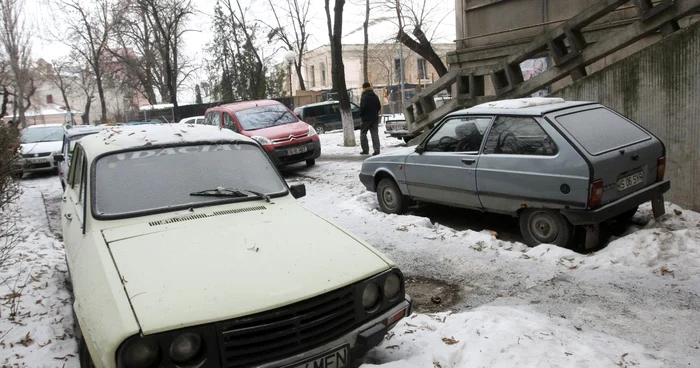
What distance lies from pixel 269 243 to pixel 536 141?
12.3ft

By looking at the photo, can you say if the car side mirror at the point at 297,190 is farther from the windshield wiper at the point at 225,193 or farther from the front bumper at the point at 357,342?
the front bumper at the point at 357,342

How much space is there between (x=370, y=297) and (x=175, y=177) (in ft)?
6.05

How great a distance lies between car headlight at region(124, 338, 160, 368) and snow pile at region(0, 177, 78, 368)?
1673 mm

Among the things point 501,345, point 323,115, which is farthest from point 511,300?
point 323,115

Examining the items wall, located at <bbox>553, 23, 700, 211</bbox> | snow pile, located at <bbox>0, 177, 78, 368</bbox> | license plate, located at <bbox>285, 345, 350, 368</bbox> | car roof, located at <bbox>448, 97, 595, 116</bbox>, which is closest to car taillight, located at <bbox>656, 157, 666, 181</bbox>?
car roof, located at <bbox>448, 97, 595, 116</bbox>

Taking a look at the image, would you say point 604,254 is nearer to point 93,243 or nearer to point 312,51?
point 93,243

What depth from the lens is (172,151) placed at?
13.9 ft

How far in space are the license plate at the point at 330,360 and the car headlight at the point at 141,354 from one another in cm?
65

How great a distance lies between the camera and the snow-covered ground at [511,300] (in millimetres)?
3592

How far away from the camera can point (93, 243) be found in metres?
3.34

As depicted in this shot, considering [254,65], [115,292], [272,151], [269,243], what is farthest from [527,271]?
[254,65]

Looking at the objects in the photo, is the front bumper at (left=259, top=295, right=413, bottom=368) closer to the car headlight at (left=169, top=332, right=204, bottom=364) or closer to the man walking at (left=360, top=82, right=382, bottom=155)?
the car headlight at (left=169, top=332, right=204, bottom=364)

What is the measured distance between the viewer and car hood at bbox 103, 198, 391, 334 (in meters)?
2.62

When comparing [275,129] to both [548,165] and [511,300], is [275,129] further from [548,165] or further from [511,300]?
[511,300]
